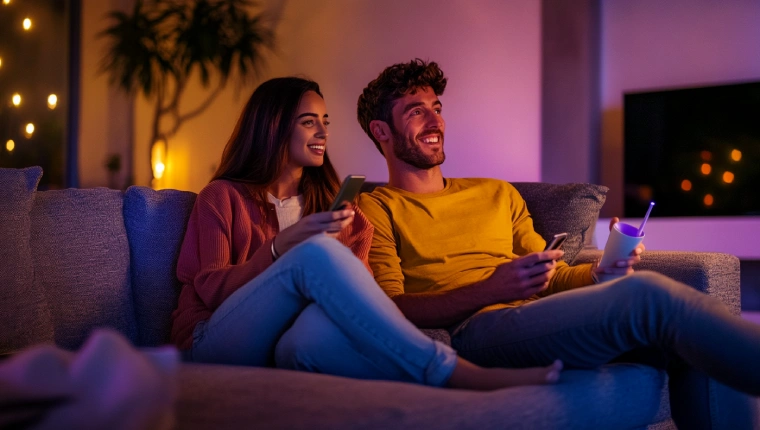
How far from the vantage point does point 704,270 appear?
183 cm

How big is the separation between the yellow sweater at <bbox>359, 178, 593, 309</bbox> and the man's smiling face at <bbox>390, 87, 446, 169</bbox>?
11cm

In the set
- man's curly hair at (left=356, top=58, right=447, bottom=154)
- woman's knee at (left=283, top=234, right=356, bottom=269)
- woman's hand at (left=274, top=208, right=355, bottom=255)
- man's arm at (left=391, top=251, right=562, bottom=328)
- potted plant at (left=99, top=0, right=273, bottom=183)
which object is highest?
potted plant at (left=99, top=0, right=273, bottom=183)

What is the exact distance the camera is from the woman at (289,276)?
4.66 ft

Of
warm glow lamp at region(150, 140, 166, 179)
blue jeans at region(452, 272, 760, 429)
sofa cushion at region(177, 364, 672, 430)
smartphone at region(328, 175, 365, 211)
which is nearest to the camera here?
sofa cushion at region(177, 364, 672, 430)

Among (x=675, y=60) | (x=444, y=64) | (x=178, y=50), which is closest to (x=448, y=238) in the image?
(x=444, y=64)

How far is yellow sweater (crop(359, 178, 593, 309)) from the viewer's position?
196 centimetres

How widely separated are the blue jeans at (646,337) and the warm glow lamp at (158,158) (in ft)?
13.4

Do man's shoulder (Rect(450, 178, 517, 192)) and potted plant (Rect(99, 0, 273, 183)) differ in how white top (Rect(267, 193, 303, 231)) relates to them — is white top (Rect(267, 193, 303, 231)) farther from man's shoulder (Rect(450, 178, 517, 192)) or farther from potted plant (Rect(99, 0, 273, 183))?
potted plant (Rect(99, 0, 273, 183))

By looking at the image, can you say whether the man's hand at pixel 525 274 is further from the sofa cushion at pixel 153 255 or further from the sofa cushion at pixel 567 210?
the sofa cushion at pixel 153 255


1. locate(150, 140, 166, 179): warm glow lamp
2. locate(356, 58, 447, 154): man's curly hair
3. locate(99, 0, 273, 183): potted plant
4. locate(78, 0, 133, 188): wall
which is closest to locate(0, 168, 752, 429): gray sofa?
locate(356, 58, 447, 154): man's curly hair

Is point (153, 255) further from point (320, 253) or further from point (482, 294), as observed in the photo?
point (482, 294)

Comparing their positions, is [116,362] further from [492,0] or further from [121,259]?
[492,0]

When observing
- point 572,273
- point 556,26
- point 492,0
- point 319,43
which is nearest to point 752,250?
point 556,26

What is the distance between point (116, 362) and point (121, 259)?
1135 millimetres
